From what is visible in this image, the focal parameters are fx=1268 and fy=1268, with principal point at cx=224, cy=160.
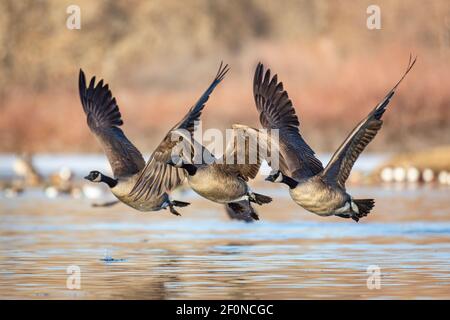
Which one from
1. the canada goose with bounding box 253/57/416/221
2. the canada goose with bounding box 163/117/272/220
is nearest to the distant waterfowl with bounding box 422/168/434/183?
the canada goose with bounding box 253/57/416/221

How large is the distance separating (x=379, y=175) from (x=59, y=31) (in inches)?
1391

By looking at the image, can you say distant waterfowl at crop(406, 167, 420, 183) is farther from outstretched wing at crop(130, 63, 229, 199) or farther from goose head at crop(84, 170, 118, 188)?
outstretched wing at crop(130, 63, 229, 199)

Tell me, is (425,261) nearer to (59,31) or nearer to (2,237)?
(2,237)

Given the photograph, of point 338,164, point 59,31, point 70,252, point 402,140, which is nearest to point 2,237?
point 70,252

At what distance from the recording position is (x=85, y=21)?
274ft

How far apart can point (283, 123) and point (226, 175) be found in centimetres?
202

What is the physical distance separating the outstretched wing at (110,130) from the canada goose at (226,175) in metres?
1.76

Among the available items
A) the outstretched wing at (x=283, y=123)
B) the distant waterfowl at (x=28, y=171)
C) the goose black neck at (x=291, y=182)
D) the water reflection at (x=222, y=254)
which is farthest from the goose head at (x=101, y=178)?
the distant waterfowl at (x=28, y=171)

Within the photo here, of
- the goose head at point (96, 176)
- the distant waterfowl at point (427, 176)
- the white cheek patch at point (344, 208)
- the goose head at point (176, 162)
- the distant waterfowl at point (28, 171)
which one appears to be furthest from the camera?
the distant waterfowl at point (427, 176)

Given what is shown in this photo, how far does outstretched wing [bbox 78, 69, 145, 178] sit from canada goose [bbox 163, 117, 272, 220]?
5.78ft

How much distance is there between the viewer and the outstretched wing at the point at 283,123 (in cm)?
2195

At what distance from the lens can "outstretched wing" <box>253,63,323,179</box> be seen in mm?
21953

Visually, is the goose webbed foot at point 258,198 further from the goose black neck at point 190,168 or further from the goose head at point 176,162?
the goose head at point 176,162
